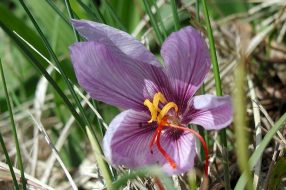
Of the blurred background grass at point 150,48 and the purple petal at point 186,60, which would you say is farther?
the blurred background grass at point 150,48

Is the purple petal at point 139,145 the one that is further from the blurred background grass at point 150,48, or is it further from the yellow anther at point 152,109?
the blurred background grass at point 150,48

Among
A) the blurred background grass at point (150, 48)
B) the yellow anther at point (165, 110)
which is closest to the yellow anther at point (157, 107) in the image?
the yellow anther at point (165, 110)

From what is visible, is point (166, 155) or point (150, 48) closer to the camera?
point (166, 155)

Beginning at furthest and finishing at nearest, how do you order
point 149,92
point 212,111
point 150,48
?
point 150,48
point 149,92
point 212,111

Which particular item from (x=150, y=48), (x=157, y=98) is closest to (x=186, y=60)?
(x=157, y=98)

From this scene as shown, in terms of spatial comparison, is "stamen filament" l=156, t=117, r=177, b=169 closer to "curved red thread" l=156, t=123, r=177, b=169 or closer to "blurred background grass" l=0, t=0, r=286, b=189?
"curved red thread" l=156, t=123, r=177, b=169

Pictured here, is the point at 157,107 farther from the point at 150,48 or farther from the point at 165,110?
the point at 150,48

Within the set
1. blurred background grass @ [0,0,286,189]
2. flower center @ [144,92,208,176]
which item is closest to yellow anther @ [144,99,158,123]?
flower center @ [144,92,208,176]
